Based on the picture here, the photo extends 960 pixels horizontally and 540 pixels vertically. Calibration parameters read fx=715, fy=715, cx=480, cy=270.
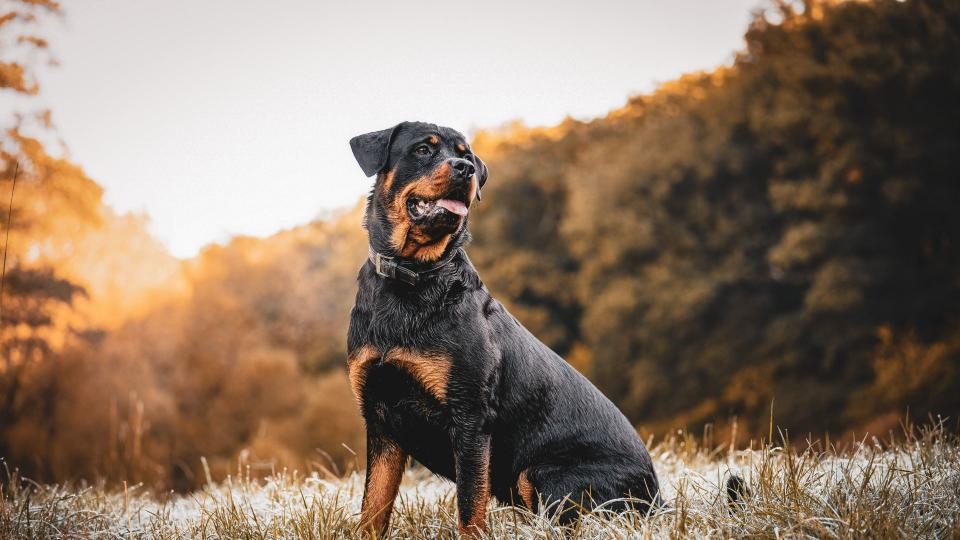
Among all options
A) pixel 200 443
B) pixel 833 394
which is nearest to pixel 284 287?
pixel 200 443

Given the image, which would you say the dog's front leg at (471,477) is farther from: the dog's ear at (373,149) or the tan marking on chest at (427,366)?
the dog's ear at (373,149)

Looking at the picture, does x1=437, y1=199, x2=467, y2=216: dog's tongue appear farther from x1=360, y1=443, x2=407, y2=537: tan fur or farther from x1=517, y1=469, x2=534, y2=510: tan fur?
x1=517, y1=469, x2=534, y2=510: tan fur

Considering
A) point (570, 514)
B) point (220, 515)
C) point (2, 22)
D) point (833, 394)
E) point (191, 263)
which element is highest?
point (2, 22)

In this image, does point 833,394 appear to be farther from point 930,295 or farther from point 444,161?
point 444,161

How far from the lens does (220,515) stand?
3.51m

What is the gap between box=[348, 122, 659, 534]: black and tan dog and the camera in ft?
10.2

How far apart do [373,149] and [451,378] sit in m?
1.23

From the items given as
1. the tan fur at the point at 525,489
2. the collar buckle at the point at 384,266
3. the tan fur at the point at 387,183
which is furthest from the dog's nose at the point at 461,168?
the tan fur at the point at 525,489

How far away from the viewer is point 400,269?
324 cm

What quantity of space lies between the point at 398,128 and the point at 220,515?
211 centimetres

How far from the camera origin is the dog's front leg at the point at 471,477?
3.07m

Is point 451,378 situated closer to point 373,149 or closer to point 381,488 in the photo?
point 381,488

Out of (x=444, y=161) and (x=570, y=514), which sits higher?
(x=444, y=161)

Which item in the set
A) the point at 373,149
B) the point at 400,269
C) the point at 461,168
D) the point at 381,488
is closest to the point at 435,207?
the point at 461,168
